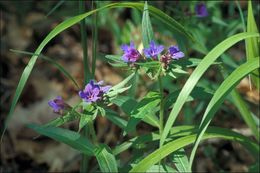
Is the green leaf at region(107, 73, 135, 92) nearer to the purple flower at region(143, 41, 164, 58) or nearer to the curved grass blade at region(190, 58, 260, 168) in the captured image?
the purple flower at region(143, 41, 164, 58)

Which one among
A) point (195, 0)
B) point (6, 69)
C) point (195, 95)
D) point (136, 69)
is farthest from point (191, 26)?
point (6, 69)

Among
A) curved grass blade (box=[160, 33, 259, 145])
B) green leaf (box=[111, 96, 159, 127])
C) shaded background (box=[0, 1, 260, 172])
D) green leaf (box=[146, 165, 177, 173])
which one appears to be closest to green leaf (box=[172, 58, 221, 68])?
curved grass blade (box=[160, 33, 259, 145])

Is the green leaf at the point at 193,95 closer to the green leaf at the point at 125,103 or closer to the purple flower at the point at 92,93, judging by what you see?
the green leaf at the point at 125,103

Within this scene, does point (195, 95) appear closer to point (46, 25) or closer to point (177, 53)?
point (177, 53)

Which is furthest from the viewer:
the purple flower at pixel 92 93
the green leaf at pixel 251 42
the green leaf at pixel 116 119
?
the green leaf at pixel 251 42

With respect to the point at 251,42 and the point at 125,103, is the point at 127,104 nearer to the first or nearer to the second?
the point at 125,103

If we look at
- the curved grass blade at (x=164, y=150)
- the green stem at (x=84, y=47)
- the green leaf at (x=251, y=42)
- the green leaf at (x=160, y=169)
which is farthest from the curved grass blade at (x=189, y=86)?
the green stem at (x=84, y=47)
